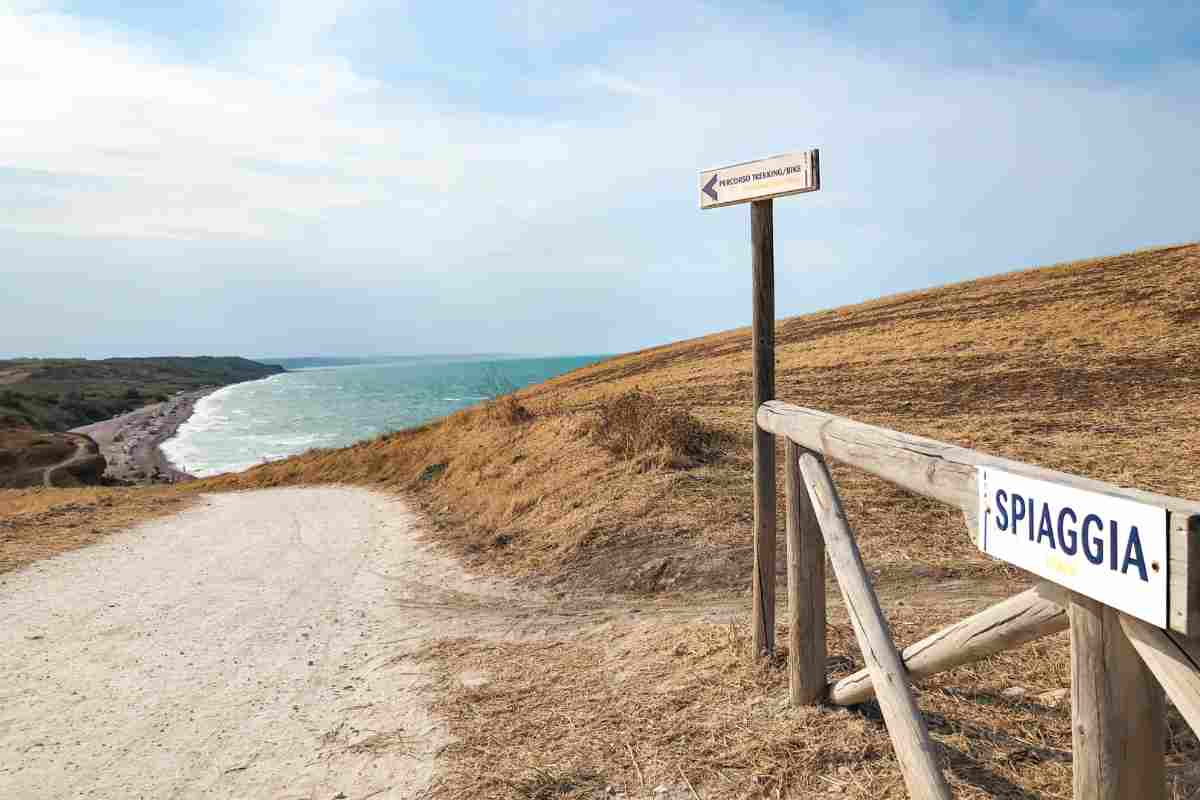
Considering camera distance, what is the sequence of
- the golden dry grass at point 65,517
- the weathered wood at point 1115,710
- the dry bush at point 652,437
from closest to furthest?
1. the weathered wood at point 1115,710
2. the dry bush at point 652,437
3. the golden dry grass at point 65,517

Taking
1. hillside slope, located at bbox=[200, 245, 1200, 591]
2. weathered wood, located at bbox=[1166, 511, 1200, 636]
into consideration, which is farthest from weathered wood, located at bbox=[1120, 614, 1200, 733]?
hillside slope, located at bbox=[200, 245, 1200, 591]

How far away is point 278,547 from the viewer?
40.1 ft

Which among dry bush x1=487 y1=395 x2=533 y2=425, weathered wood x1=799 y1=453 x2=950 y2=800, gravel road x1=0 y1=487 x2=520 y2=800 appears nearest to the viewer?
weathered wood x1=799 y1=453 x2=950 y2=800

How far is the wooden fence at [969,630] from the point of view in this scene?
2.03 meters

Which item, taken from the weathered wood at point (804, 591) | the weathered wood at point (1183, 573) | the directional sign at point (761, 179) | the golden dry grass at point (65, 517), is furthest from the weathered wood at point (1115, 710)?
the golden dry grass at point (65, 517)

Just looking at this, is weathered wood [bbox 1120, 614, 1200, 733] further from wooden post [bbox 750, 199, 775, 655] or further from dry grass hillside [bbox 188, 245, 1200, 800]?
wooden post [bbox 750, 199, 775, 655]

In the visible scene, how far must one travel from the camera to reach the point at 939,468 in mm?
3088

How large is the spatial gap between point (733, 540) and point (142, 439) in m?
61.8

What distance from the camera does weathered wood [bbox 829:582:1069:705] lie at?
2729mm

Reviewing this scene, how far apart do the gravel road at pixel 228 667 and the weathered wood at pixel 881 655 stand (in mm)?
2713

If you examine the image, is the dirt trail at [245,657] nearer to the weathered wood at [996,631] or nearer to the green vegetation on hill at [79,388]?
the weathered wood at [996,631]

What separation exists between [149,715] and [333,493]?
13.3m

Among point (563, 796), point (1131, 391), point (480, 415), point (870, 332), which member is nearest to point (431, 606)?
point (563, 796)

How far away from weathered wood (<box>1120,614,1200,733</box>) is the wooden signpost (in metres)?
3.33
